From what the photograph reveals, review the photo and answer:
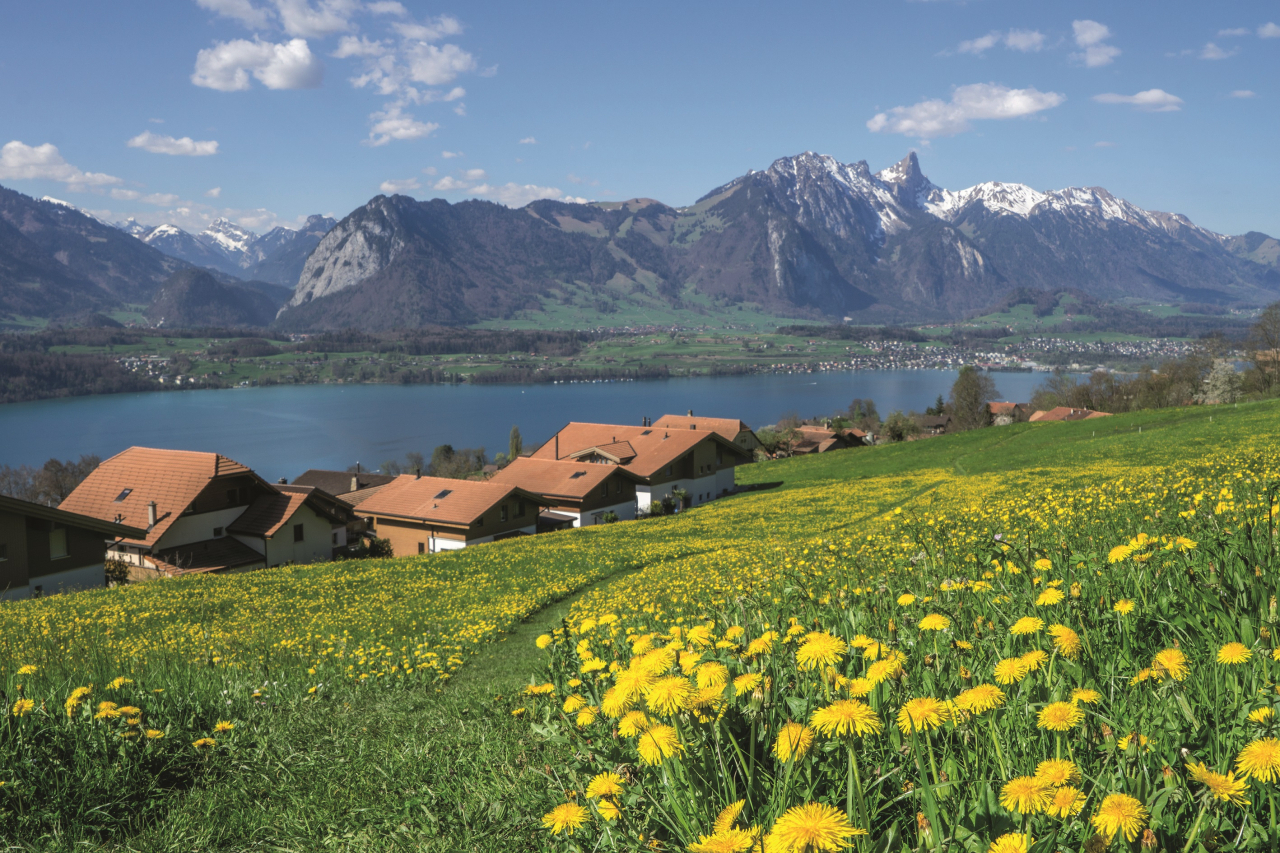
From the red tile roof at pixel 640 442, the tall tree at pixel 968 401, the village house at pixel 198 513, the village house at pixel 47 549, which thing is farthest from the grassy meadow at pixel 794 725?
the tall tree at pixel 968 401

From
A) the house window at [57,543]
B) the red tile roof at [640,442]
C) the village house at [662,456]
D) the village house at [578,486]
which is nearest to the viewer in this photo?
the house window at [57,543]

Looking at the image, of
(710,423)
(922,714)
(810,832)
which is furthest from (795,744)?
(710,423)

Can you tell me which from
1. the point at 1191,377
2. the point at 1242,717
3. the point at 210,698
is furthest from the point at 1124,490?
the point at 1191,377

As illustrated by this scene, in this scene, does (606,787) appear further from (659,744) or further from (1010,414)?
(1010,414)

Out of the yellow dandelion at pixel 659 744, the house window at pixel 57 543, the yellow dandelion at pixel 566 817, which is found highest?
the yellow dandelion at pixel 659 744

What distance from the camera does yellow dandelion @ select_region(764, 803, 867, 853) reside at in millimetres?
1584

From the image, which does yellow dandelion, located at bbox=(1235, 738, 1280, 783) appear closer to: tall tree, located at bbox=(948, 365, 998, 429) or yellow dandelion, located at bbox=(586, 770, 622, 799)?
yellow dandelion, located at bbox=(586, 770, 622, 799)

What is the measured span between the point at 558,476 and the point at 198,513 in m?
22.4

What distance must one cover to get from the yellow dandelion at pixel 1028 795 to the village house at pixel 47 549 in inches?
1418

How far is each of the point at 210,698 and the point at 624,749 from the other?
4.11m

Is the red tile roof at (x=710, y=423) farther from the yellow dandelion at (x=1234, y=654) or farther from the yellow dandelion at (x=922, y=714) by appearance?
the yellow dandelion at (x=922, y=714)

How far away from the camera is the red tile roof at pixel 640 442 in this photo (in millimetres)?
57125

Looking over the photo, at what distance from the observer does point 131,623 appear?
15.4 m

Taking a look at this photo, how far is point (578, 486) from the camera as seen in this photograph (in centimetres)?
5175
